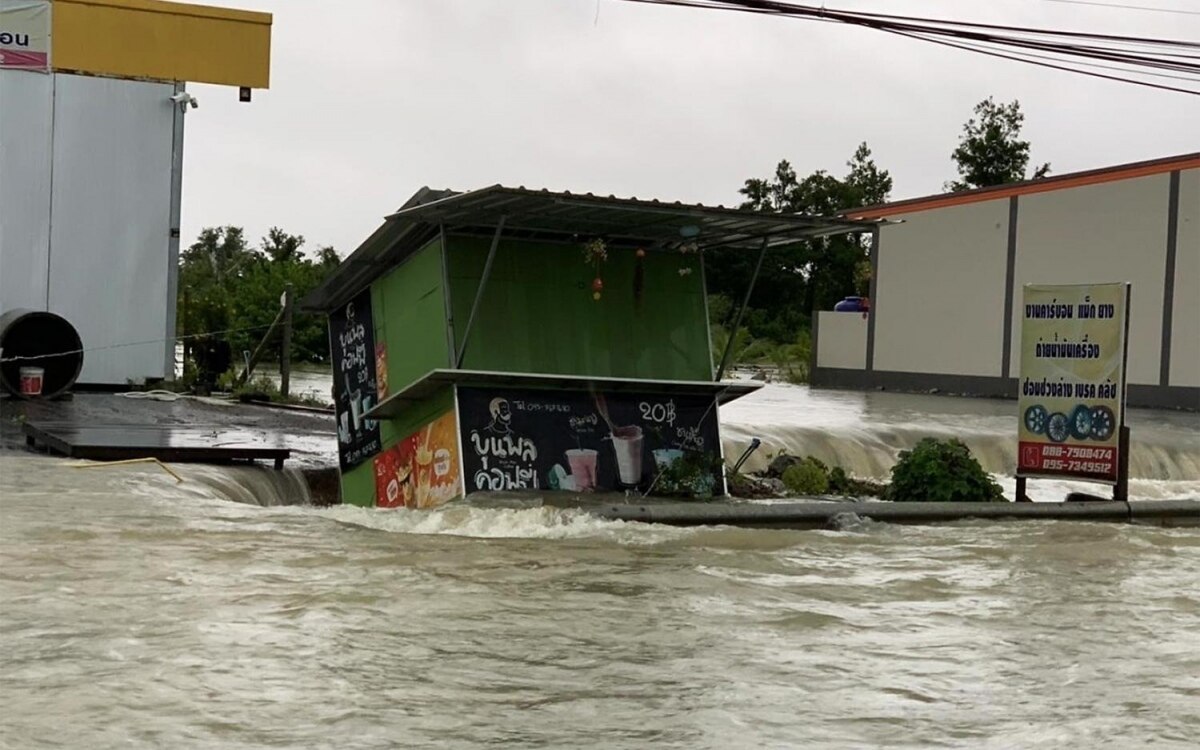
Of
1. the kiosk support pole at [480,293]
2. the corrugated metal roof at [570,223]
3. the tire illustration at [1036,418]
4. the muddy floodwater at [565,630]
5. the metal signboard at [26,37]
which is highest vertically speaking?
the metal signboard at [26,37]

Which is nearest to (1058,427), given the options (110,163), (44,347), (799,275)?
(44,347)

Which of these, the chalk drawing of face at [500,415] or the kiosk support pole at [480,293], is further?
the chalk drawing of face at [500,415]

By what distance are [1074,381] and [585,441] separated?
4976 mm

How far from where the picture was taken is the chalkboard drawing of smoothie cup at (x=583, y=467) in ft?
45.1

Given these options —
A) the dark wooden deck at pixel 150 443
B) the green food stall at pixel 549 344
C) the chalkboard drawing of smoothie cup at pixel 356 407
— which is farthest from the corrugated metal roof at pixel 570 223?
the dark wooden deck at pixel 150 443

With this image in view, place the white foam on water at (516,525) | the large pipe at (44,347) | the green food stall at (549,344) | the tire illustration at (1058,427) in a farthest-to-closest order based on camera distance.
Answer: the large pipe at (44,347)
the tire illustration at (1058,427)
the green food stall at (549,344)
the white foam on water at (516,525)

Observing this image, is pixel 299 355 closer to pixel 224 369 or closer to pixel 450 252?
pixel 224 369

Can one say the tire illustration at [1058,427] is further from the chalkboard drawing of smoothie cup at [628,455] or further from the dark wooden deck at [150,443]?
the dark wooden deck at [150,443]

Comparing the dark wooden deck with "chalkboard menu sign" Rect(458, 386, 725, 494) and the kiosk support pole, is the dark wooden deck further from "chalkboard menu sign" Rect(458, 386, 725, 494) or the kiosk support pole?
the kiosk support pole

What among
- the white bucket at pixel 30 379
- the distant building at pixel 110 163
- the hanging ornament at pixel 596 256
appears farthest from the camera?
the distant building at pixel 110 163

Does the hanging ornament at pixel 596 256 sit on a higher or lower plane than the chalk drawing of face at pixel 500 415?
higher

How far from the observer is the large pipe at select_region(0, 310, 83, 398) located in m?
22.6

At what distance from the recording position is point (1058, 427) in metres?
15.0

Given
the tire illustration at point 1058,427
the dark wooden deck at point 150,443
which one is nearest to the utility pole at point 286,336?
the dark wooden deck at point 150,443
